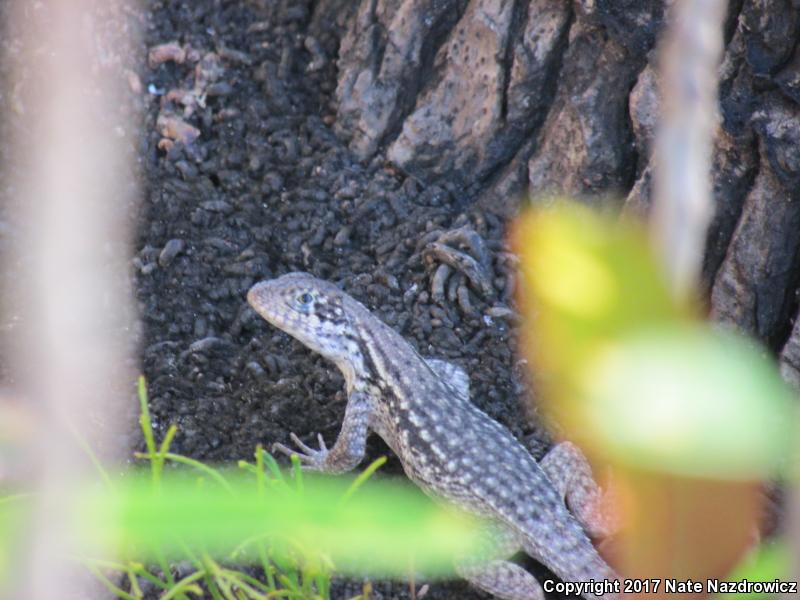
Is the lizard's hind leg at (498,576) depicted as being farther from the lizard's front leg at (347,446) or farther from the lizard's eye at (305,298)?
the lizard's eye at (305,298)

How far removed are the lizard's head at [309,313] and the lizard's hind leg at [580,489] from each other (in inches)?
37.3

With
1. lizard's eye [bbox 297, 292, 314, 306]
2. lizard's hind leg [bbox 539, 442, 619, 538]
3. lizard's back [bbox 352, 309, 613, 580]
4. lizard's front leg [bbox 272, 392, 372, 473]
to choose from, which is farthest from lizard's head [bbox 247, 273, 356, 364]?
lizard's hind leg [bbox 539, 442, 619, 538]

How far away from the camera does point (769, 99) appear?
356 centimetres

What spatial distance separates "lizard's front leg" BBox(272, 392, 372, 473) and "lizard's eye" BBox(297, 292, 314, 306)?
44 cm

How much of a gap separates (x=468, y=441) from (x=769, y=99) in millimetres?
1611

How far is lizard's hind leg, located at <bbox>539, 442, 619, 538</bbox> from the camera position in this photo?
156 inches

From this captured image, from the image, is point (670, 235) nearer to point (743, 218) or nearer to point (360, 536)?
point (360, 536)

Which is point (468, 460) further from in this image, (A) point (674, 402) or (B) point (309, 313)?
(A) point (674, 402)

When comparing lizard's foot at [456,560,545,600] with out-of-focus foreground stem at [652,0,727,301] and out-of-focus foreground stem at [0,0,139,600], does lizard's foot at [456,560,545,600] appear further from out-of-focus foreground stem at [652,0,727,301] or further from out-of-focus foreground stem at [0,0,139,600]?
out-of-focus foreground stem at [652,0,727,301]

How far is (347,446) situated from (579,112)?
1.70m

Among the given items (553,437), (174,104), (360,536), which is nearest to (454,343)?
(553,437)

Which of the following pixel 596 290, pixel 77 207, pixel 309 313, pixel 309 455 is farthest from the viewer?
pixel 309 313

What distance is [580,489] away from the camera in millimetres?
4043

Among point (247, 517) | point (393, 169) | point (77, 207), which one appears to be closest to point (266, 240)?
point (393, 169)
